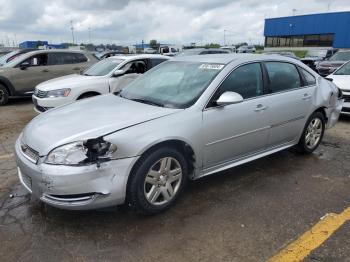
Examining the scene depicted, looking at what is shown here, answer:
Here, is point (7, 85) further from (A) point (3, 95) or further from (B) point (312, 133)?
(B) point (312, 133)

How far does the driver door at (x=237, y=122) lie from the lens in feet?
12.1

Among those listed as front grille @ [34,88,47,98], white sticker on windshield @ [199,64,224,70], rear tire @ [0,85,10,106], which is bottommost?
rear tire @ [0,85,10,106]

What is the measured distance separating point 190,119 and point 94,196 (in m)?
1.23

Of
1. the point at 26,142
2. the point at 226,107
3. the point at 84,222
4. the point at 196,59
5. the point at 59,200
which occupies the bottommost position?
the point at 84,222

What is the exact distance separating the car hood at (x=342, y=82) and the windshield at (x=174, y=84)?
4749 millimetres

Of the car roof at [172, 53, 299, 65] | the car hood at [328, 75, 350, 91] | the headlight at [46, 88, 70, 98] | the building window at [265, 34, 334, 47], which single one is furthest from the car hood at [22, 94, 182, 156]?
the building window at [265, 34, 334, 47]

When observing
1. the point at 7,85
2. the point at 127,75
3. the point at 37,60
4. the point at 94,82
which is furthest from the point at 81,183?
the point at 37,60

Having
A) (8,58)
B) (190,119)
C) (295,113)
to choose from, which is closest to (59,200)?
(190,119)

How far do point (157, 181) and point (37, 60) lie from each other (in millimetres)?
9024

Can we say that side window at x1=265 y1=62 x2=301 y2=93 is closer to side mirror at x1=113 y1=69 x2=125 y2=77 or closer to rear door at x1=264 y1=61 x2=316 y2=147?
rear door at x1=264 y1=61 x2=316 y2=147

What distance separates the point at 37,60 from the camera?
10789 mm

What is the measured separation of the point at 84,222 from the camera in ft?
10.8

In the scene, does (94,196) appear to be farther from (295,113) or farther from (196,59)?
(295,113)

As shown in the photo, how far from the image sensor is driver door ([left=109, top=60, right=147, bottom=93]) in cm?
771
